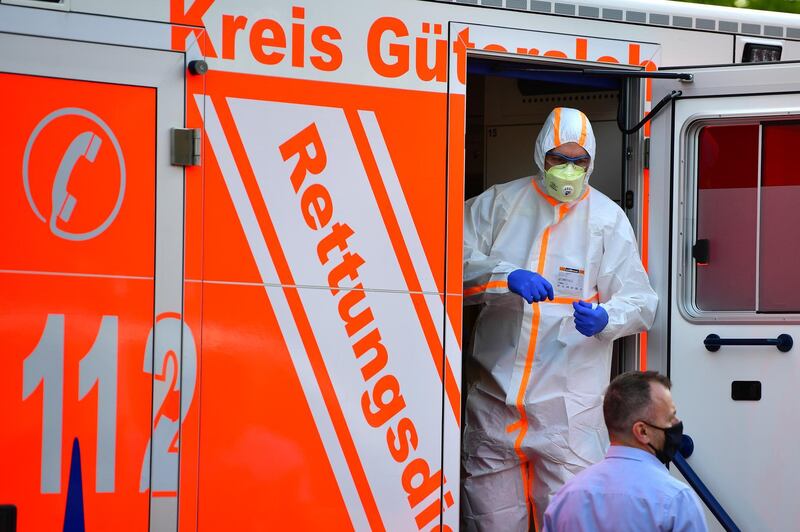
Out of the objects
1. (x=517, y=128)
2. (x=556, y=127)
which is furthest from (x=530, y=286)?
(x=517, y=128)

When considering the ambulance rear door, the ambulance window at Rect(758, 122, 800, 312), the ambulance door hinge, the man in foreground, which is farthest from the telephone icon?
the ambulance window at Rect(758, 122, 800, 312)

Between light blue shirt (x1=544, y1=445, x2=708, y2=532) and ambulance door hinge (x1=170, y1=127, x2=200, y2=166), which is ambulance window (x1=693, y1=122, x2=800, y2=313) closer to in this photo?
light blue shirt (x1=544, y1=445, x2=708, y2=532)

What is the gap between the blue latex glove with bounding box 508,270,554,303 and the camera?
176 inches

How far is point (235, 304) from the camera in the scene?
389 cm

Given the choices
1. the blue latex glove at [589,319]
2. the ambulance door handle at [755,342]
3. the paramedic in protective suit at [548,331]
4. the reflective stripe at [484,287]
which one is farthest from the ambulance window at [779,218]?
the reflective stripe at [484,287]

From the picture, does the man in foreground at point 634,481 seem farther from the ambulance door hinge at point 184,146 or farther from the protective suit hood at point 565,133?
the protective suit hood at point 565,133

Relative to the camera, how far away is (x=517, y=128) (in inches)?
227

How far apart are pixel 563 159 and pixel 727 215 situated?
720 millimetres

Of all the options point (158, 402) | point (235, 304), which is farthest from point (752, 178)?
point (158, 402)

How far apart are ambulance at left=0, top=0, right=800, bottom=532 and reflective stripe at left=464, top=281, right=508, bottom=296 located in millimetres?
388

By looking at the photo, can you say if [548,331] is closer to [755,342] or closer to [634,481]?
[755,342]

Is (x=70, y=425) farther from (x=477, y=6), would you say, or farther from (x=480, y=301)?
(x=477, y=6)

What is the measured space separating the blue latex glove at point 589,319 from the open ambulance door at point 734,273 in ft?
1.28

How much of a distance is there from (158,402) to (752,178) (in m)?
2.58
